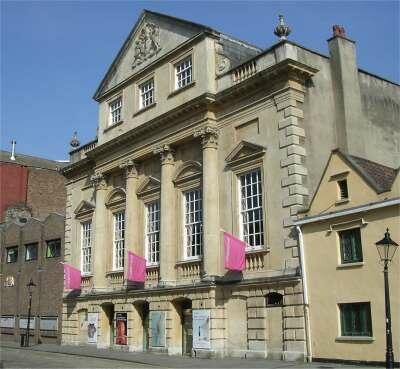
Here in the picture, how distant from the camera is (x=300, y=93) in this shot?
23.3m

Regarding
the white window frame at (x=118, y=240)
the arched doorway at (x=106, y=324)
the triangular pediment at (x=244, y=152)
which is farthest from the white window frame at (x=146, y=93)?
the arched doorway at (x=106, y=324)

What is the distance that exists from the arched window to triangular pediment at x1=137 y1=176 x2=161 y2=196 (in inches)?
372

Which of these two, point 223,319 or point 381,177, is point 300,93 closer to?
point 381,177

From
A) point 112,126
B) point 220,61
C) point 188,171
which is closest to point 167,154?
point 188,171

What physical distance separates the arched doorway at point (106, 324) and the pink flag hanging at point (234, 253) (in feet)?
35.5

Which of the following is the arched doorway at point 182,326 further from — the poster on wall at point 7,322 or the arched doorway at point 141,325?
the poster on wall at point 7,322

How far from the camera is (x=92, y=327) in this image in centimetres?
3222

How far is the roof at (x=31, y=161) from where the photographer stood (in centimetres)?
5724

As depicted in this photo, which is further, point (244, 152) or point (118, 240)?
point (118, 240)

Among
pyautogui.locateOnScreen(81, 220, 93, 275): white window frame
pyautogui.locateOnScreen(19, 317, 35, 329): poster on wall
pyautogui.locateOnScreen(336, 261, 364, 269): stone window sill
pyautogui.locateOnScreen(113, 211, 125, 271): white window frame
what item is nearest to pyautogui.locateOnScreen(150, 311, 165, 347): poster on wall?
pyautogui.locateOnScreen(113, 211, 125, 271): white window frame

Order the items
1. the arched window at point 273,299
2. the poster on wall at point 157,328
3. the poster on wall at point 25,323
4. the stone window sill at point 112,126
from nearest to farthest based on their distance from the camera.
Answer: the arched window at point 273,299 → the poster on wall at point 157,328 → the stone window sill at point 112,126 → the poster on wall at point 25,323

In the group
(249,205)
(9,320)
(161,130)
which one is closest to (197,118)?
(161,130)

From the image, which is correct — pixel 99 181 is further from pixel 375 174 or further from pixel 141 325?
pixel 375 174

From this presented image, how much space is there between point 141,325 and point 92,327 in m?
4.54
